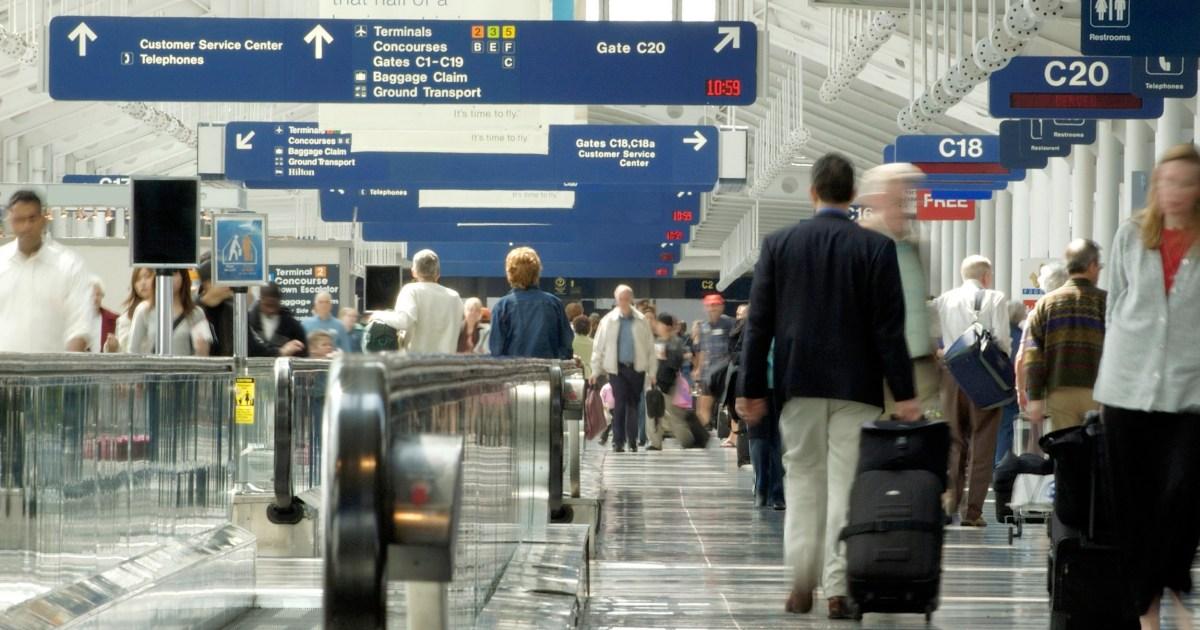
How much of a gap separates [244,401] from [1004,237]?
2412cm

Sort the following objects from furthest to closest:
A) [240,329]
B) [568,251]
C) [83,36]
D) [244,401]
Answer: [568,251] → [83,36] → [240,329] → [244,401]

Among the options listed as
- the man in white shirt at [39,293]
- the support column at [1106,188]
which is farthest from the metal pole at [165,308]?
the support column at [1106,188]

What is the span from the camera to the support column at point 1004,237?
32.2 meters

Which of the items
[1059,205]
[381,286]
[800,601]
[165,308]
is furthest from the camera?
[1059,205]

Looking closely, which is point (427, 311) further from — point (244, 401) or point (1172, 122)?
point (1172, 122)

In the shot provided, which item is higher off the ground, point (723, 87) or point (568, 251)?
point (723, 87)

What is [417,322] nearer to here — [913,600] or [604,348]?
[913,600]

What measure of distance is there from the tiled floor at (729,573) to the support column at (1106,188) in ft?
31.6

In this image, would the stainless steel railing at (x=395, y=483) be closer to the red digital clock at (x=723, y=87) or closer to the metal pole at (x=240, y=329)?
the metal pole at (x=240, y=329)

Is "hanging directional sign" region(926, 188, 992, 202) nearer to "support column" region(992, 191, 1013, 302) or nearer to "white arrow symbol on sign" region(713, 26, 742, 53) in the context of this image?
"support column" region(992, 191, 1013, 302)

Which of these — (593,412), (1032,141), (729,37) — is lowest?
(593,412)

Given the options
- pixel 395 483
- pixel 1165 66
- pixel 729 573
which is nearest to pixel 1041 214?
pixel 1165 66

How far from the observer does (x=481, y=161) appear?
2588 cm

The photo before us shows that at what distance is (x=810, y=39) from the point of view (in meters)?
27.0
